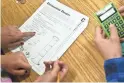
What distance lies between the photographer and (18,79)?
890 millimetres

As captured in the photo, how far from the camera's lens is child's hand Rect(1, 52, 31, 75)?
88cm

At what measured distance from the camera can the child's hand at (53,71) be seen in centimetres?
84

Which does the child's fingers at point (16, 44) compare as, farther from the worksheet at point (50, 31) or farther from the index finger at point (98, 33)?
the index finger at point (98, 33)

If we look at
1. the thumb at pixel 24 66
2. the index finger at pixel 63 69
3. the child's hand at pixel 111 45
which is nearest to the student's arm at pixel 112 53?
the child's hand at pixel 111 45

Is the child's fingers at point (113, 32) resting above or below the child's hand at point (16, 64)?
above

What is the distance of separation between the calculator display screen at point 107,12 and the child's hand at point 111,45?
4cm

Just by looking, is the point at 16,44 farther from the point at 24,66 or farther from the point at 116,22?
the point at 116,22

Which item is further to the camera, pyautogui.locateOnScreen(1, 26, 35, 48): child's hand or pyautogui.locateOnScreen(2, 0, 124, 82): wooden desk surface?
pyautogui.locateOnScreen(1, 26, 35, 48): child's hand

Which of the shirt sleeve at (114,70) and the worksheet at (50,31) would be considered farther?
the worksheet at (50,31)

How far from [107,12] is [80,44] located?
149 mm

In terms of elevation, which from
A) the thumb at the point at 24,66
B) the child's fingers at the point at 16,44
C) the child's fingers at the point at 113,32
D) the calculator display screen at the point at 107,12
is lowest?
the thumb at the point at 24,66

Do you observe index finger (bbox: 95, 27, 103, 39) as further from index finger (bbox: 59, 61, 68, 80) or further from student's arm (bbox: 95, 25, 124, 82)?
index finger (bbox: 59, 61, 68, 80)

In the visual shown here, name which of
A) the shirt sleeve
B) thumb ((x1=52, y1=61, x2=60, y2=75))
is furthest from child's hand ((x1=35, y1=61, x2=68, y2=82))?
the shirt sleeve

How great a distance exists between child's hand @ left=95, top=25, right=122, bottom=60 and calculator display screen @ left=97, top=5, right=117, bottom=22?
0.04 metres
